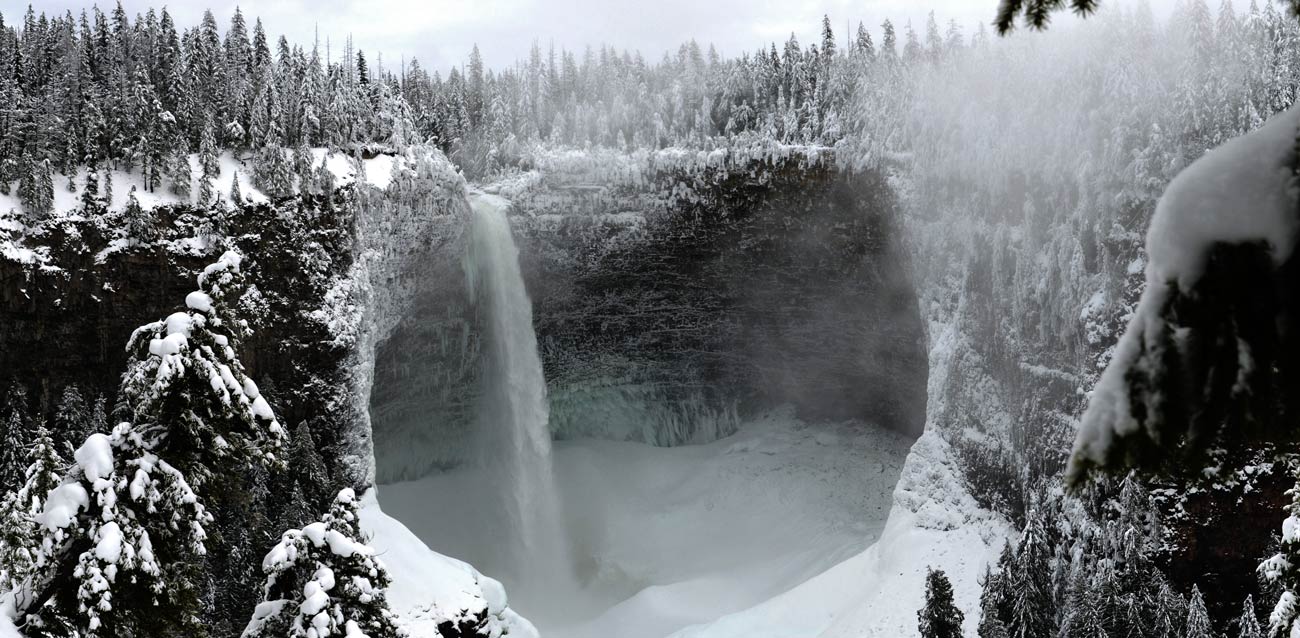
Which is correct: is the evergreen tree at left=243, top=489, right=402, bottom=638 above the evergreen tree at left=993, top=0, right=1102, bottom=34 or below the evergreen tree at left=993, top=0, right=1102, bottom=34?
below

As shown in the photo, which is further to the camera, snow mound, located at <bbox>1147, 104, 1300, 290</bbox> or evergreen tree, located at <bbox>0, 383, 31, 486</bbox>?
evergreen tree, located at <bbox>0, 383, 31, 486</bbox>

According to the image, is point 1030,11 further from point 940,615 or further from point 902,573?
point 902,573

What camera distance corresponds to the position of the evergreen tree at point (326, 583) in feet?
30.6

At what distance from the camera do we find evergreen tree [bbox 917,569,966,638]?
21797 mm

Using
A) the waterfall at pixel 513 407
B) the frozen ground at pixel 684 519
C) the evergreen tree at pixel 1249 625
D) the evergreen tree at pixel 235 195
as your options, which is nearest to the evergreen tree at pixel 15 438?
the evergreen tree at pixel 235 195

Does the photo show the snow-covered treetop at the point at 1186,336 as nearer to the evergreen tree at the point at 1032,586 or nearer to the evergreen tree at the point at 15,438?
the evergreen tree at the point at 1032,586

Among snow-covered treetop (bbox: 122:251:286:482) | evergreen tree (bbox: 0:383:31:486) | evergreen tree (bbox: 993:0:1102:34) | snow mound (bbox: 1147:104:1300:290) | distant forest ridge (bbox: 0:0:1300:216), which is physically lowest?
evergreen tree (bbox: 0:383:31:486)

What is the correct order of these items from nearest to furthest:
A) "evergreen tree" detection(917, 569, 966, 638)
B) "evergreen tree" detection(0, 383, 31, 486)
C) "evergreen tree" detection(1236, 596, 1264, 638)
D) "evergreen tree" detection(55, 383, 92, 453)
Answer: "evergreen tree" detection(1236, 596, 1264, 638), "evergreen tree" detection(917, 569, 966, 638), "evergreen tree" detection(0, 383, 31, 486), "evergreen tree" detection(55, 383, 92, 453)

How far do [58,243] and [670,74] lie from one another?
3008 cm

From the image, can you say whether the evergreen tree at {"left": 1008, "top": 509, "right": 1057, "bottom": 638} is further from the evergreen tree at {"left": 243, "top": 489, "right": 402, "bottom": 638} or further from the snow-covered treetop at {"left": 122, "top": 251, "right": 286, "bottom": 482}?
the snow-covered treetop at {"left": 122, "top": 251, "right": 286, "bottom": 482}

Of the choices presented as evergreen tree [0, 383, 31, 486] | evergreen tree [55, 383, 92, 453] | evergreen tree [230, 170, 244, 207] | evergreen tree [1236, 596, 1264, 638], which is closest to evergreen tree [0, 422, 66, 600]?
evergreen tree [0, 383, 31, 486]

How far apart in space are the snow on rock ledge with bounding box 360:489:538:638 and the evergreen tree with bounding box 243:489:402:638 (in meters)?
12.5

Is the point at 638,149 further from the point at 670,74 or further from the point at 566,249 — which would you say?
the point at 670,74

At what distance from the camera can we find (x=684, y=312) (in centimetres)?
3759
